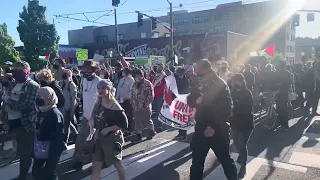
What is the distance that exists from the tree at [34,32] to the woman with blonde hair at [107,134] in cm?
2816

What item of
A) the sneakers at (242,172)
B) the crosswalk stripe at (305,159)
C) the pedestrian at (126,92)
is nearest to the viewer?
the sneakers at (242,172)

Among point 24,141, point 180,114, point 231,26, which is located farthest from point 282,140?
point 231,26

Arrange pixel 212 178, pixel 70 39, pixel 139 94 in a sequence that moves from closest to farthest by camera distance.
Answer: pixel 212 178 → pixel 139 94 → pixel 70 39

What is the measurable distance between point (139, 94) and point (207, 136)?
340 centimetres

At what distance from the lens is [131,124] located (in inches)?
287

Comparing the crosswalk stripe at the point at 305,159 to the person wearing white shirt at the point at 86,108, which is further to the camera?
the crosswalk stripe at the point at 305,159

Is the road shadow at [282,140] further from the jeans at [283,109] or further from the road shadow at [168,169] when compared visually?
the road shadow at [168,169]

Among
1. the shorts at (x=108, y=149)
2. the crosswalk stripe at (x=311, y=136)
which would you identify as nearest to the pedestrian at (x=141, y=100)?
the shorts at (x=108, y=149)

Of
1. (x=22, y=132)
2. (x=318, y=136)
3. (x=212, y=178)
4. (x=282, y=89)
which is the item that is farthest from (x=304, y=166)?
(x=22, y=132)

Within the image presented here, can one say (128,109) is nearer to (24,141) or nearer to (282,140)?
(24,141)

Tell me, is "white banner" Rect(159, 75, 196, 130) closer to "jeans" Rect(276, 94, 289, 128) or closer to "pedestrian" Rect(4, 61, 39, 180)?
"jeans" Rect(276, 94, 289, 128)

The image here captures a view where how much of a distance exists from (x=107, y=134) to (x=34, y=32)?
29.7 meters

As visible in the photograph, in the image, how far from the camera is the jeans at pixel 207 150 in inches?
157

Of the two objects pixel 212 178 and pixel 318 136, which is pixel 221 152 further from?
pixel 318 136
